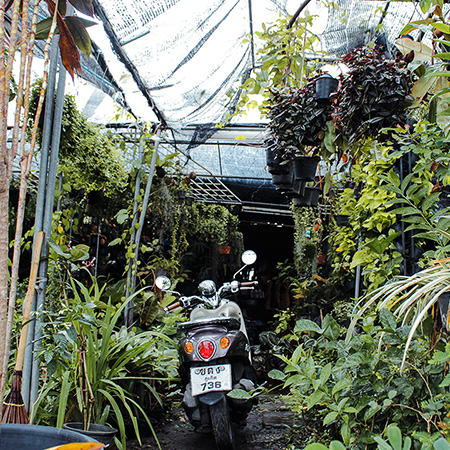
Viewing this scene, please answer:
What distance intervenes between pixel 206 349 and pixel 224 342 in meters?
0.13

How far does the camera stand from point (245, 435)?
322 centimetres

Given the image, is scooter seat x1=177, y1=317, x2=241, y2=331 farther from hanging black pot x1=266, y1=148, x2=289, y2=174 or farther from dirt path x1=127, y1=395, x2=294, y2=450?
hanging black pot x1=266, y1=148, x2=289, y2=174

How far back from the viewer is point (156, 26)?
3.08 meters

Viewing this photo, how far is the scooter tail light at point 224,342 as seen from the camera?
277cm

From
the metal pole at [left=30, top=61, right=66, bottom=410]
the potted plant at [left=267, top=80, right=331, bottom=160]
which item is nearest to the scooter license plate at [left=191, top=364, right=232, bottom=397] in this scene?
the metal pole at [left=30, top=61, right=66, bottom=410]

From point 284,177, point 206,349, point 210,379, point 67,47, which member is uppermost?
point 67,47

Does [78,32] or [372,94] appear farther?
[372,94]

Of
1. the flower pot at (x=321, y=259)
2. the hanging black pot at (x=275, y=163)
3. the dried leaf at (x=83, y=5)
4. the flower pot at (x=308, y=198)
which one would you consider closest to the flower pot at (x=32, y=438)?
the dried leaf at (x=83, y=5)

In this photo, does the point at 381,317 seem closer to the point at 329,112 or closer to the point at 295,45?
the point at 329,112

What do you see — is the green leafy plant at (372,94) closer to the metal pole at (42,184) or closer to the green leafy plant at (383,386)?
the green leafy plant at (383,386)

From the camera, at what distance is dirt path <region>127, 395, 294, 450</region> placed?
2922mm

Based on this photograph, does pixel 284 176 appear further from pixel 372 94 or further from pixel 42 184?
pixel 42 184

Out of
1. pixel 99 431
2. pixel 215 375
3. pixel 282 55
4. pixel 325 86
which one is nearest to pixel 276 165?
pixel 325 86

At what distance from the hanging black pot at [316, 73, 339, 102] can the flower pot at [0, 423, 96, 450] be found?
1963mm
